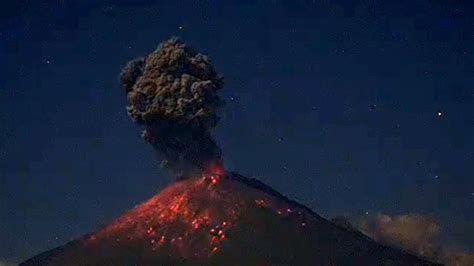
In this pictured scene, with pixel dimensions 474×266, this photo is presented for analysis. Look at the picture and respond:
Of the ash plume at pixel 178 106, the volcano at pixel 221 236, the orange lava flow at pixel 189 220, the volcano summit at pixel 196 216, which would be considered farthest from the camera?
the ash plume at pixel 178 106

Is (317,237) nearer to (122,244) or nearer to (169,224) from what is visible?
(169,224)

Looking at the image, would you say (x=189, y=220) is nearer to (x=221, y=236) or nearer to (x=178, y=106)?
(x=221, y=236)

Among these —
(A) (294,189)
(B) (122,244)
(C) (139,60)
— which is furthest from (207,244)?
(A) (294,189)

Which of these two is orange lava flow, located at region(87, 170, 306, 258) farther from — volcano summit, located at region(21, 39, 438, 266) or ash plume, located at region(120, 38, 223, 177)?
ash plume, located at region(120, 38, 223, 177)

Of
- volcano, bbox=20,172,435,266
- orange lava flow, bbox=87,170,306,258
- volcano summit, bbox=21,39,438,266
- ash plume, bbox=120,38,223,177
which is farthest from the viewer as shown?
ash plume, bbox=120,38,223,177

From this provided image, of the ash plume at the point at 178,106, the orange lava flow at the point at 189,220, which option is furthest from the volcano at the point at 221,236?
the ash plume at the point at 178,106

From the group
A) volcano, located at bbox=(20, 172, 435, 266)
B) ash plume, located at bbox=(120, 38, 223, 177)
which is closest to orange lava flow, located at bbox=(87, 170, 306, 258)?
volcano, located at bbox=(20, 172, 435, 266)

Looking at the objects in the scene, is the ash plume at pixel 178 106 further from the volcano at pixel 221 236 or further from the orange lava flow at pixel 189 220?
the volcano at pixel 221 236
